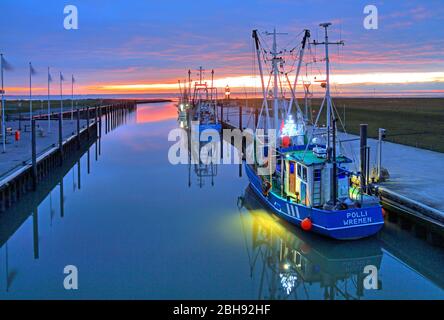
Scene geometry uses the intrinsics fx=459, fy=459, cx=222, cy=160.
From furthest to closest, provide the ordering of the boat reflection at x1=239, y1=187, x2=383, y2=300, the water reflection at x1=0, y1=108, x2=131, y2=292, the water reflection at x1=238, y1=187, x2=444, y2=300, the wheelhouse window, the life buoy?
the life buoy → the wheelhouse window → the water reflection at x1=0, y1=108, x2=131, y2=292 → the boat reflection at x1=239, y1=187, x2=383, y2=300 → the water reflection at x1=238, y1=187, x2=444, y2=300

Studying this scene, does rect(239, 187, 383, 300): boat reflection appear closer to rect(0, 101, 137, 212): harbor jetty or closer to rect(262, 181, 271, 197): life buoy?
rect(262, 181, 271, 197): life buoy

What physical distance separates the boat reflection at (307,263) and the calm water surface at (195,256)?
0.13 feet

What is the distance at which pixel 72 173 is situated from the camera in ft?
117

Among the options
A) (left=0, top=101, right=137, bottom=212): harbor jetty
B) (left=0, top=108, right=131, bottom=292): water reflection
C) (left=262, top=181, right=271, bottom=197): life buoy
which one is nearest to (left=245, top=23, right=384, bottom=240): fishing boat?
(left=262, top=181, right=271, bottom=197): life buoy

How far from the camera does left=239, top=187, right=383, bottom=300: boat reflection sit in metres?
15.6

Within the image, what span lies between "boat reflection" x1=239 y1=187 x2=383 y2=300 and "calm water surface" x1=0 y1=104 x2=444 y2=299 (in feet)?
0.13

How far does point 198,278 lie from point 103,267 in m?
3.73

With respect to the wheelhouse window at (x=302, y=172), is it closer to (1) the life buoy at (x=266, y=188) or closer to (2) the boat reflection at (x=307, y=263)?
(2) the boat reflection at (x=307, y=263)

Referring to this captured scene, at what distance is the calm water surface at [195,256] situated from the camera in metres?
15.4

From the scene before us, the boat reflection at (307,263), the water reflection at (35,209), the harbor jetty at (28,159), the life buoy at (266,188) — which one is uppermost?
the harbor jetty at (28,159)

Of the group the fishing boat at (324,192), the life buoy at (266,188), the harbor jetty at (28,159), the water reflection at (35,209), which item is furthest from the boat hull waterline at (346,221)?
the harbor jetty at (28,159)

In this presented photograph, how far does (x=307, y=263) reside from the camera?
1748cm

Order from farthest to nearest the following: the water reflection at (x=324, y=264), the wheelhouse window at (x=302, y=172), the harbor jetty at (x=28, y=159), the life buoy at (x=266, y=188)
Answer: the harbor jetty at (x=28, y=159), the life buoy at (x=266, y=188), the wheelhouse window at (x=302, y=172), the water reflection at (x=324, y=264)

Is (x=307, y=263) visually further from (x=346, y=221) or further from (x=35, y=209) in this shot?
(x=35, y=209)
